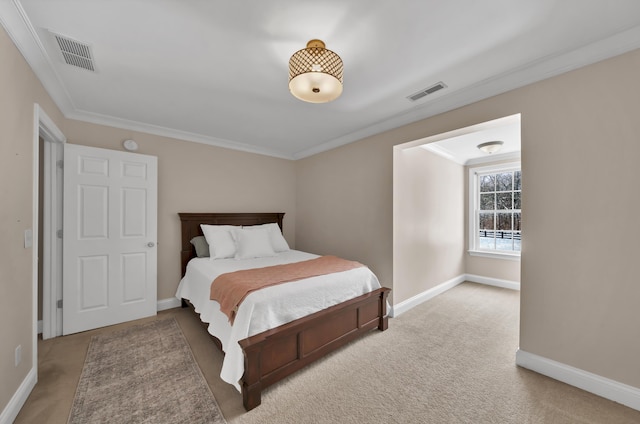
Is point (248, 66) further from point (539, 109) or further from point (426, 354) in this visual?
point (426, 354)

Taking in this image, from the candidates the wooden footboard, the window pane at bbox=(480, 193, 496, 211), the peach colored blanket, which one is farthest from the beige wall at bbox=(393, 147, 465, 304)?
the peach colored blanket

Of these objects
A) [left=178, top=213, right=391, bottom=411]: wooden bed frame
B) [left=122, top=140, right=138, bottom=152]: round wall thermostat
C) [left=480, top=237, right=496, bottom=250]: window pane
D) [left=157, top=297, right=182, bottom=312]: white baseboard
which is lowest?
[left=157, top=297, right=182, bottom=312]: white baseboard

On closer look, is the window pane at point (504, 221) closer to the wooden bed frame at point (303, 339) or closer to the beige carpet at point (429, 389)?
the beige carpet at point (429, 389)

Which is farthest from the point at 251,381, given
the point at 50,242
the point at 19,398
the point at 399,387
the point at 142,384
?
the point at 50,242

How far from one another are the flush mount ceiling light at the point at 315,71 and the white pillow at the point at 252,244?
2.27 meters

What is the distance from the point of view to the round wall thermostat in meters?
3.17

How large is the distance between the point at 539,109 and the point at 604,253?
1.21 meters

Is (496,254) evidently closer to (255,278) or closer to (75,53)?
(255,278)

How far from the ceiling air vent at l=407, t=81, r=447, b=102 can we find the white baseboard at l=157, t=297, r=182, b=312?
13.0 ft

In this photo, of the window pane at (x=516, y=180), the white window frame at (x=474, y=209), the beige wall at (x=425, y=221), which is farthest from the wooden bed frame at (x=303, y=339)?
the window pane at (x=516, y=180)

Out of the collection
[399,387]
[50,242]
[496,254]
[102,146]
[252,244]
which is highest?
[102,146]

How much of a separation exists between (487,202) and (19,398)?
6253mm

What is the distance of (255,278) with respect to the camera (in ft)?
7.56

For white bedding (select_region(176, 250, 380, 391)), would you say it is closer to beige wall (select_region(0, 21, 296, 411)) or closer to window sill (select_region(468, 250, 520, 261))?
beige wall (select_region(0, 21, 296, 411))
